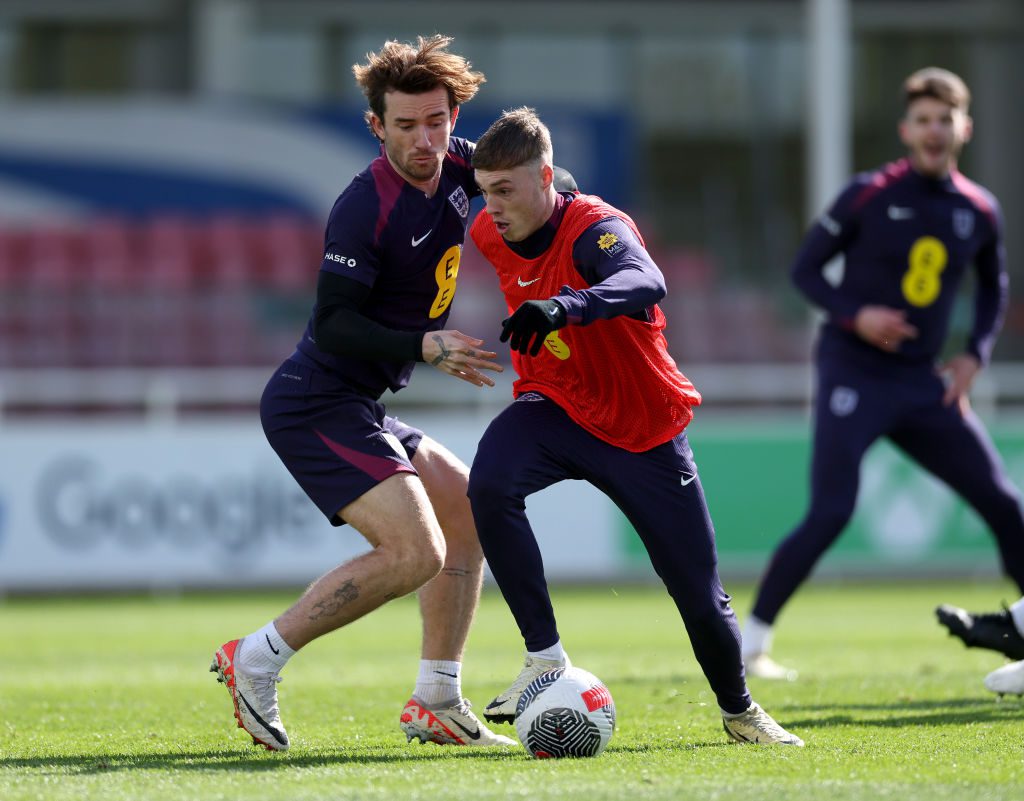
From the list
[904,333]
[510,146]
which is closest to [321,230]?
[904,333]

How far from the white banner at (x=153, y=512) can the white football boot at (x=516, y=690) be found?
7.81m

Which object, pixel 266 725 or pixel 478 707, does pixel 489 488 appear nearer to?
pixel 266 725

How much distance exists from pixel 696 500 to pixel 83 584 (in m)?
9.48

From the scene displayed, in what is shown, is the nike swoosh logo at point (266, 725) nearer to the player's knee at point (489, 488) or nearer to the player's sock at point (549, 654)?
the player's sock at point (549, 654)

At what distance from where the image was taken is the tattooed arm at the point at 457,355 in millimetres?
4848

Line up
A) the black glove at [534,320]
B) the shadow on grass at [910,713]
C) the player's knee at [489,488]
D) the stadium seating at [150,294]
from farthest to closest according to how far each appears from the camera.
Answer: the stadium seating at [150,294]
the shadow on grass at [910,713]
the player's knee at [489,488]
the black glove at [534,320]

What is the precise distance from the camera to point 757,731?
5180 millimetres

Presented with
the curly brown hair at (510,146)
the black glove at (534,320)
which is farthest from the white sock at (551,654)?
the curly brown hair at (510,146)

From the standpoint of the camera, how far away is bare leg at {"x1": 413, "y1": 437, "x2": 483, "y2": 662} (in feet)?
18.6

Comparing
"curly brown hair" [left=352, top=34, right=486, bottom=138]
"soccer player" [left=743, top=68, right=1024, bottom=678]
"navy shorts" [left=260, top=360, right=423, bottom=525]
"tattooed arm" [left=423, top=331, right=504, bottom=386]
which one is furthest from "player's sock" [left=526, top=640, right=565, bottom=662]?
"soccer player" [left=743, top=68, right=1024, bottom=678]

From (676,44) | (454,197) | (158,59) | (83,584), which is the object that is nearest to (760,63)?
(676,44)

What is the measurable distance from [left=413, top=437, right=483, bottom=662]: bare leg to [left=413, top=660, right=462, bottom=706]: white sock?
2.2 inches

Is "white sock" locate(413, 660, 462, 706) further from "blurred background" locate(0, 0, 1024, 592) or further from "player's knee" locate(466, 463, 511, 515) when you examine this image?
"blurred background" locate(0, 0, 1024, 592)

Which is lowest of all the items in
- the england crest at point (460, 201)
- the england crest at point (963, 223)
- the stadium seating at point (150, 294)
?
the stadium seating at point (150, 294)
